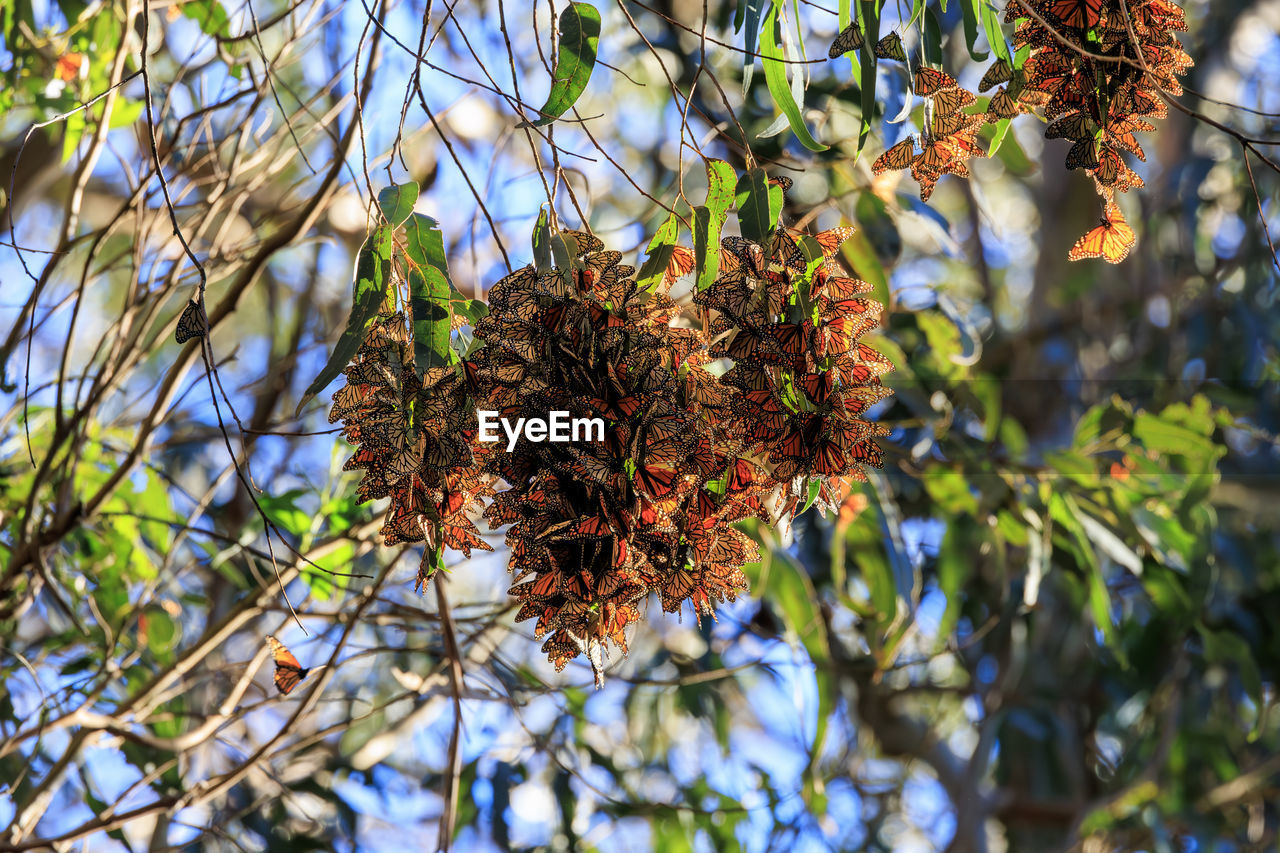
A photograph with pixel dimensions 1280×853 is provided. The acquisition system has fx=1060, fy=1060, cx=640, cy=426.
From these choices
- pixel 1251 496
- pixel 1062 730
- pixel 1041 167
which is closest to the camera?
pixel 1062 730

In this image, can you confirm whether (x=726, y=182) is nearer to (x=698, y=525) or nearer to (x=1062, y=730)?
(x=698, y=525)

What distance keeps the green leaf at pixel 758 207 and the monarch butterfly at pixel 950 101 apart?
0.12 m

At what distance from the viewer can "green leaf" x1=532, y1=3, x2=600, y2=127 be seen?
2.40 ft

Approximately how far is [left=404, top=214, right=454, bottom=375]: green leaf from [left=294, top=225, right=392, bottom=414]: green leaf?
0.9 inches

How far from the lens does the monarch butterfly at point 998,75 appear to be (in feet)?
2.36

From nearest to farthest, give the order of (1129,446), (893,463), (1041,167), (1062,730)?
(893,463), (1129,446), (1062,730), (1041,167)

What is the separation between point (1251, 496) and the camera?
9.05ft

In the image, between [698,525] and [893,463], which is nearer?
[698,525]

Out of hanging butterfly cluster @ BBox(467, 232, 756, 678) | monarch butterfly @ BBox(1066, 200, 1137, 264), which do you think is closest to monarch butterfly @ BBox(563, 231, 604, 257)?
hanging butterfly cluster @ BBox(467, 232, 756, 678)

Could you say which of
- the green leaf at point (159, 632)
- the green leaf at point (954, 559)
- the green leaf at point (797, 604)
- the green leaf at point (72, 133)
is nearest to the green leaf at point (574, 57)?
the green leaf at point (72, 133)

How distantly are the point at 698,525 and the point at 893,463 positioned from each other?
1215 millimetres

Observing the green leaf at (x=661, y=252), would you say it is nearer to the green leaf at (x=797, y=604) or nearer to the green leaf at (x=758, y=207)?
the green leaf at (x=758, y=207)

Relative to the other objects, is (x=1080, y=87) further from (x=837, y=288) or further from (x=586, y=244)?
(x=586, y=244)

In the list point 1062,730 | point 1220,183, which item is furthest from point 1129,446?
point 1220,183
